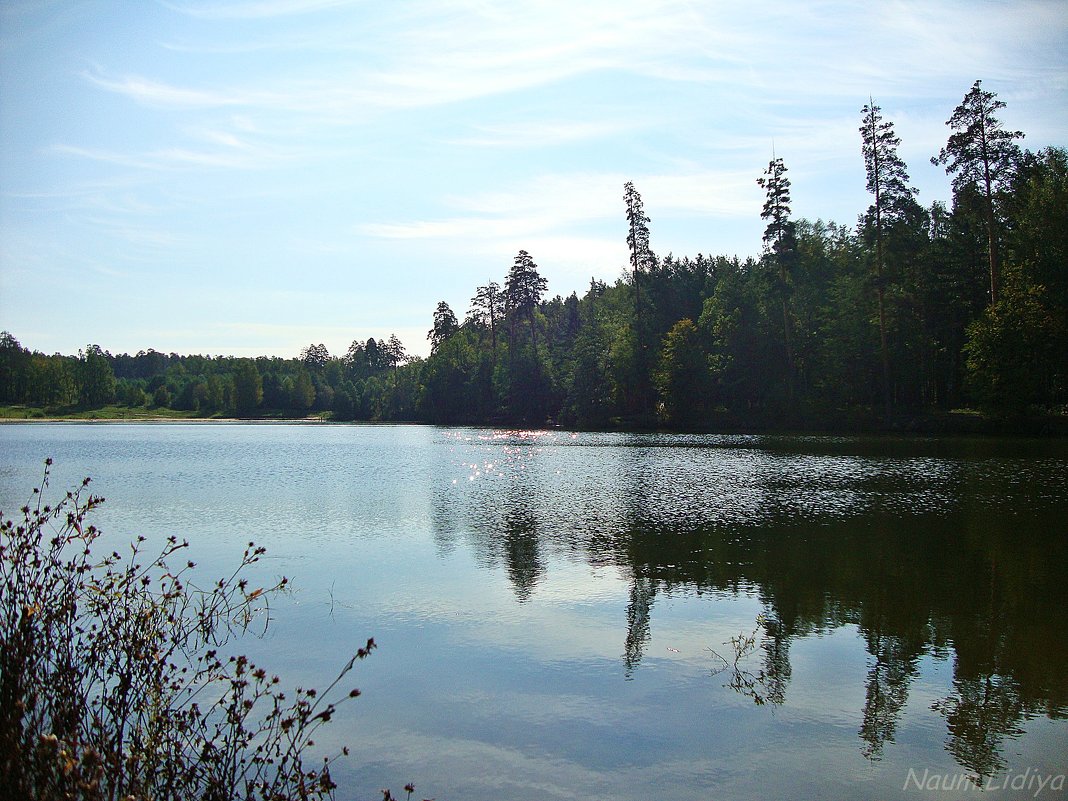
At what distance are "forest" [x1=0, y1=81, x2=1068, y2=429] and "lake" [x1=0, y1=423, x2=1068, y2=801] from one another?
3207 cm

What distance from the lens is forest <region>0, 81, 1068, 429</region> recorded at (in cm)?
5481

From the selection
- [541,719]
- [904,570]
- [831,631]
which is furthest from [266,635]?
[904,570]

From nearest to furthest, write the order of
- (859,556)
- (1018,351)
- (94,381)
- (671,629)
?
(671,629)
(859,556)
(1018,351)
(94,381)

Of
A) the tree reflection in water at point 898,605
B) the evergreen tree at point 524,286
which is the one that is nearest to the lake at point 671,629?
the tree reflection in water at point 898,605

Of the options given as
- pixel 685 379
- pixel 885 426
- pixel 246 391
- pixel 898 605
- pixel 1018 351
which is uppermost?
pixel 246 391

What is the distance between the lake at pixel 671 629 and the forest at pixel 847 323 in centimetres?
3207

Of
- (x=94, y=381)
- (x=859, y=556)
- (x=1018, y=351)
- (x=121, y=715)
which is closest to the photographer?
(x=121, y=715)

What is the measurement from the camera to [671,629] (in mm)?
12367

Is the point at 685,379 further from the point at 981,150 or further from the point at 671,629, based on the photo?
the point at 671,629

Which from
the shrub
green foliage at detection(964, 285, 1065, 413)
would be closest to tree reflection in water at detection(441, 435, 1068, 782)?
the shrub

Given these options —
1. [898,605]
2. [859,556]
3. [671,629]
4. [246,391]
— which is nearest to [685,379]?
[859,556]

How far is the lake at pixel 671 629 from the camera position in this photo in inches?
305

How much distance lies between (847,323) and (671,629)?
2490 inches

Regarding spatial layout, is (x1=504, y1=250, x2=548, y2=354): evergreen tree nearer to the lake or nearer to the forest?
the forest
